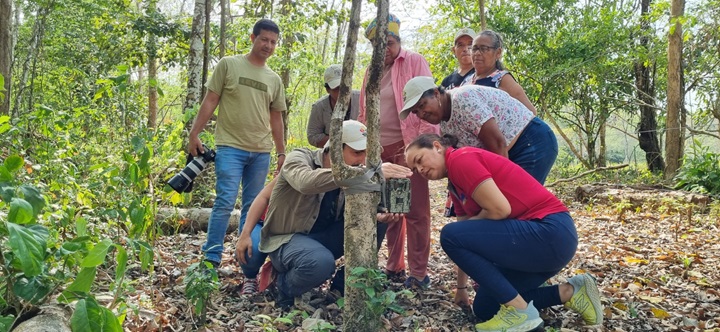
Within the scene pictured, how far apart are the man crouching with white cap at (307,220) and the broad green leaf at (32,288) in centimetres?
130

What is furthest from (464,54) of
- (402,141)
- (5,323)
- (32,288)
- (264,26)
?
(5,323)

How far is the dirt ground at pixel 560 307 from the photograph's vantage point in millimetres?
2859

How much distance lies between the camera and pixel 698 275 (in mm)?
3865

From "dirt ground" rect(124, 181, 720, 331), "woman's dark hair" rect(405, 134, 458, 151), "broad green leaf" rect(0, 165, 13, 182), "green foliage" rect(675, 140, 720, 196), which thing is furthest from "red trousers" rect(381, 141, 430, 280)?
"green foliage" rect(675, 140, 720, 196)

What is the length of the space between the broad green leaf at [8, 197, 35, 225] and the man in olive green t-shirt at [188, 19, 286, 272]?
6.48ft

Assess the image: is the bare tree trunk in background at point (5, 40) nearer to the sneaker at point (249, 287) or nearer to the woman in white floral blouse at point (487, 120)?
the sneaker at point (249, 287)

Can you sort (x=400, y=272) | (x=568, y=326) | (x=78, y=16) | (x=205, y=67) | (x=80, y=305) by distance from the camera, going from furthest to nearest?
(x=78, y=16) < (x=205, y=67) < (x=400, y=272) < (x=568, y=326) < (x=80, y=305)

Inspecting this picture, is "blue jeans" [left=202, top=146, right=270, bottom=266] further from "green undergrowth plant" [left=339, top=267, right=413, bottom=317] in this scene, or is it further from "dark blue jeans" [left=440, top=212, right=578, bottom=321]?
"dark blue jeans" [left=440, top=212, right=578, bottom=321]

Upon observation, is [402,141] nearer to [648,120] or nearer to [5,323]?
[5,323]

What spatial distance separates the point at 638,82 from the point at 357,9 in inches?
432

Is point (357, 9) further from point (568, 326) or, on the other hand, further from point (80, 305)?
point (568, 326)

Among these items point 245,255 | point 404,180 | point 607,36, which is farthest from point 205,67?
point 607,36

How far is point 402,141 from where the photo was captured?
11.7 ft

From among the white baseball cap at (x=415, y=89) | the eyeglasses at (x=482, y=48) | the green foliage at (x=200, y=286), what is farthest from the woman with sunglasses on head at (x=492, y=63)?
the green foliage at (x=200, y=286)
